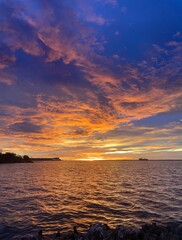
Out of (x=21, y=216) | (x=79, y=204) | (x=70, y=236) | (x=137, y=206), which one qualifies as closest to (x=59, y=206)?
(x=79, y=204)

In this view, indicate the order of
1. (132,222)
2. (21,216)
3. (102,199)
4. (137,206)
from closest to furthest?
1. (132,222)
2. (21,216)
3. (137,206)
4. (102,199)

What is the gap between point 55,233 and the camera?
74.3 feet

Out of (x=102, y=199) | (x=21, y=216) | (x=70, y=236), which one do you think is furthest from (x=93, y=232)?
(x=102, y=199)

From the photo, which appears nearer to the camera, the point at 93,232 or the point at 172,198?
the point at 93,232

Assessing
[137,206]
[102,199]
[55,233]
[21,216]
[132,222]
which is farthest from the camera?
[102,199]

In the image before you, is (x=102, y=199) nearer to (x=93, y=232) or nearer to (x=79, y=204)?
(x=79, y=204)

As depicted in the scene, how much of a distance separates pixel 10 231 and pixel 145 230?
13520mm

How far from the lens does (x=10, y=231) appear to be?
2342 centimetres

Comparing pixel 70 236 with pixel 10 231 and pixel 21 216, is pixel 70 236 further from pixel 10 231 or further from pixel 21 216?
pixel 21 216

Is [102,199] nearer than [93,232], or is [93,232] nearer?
[93,232]

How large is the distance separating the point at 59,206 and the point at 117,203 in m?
8.88

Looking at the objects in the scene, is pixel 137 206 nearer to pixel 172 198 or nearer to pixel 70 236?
pixel 172 198

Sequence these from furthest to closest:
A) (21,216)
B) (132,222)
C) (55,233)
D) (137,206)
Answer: (137,206)
(21,216)
(132,222)
(55,233)

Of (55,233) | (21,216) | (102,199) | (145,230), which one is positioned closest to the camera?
(145,230)
